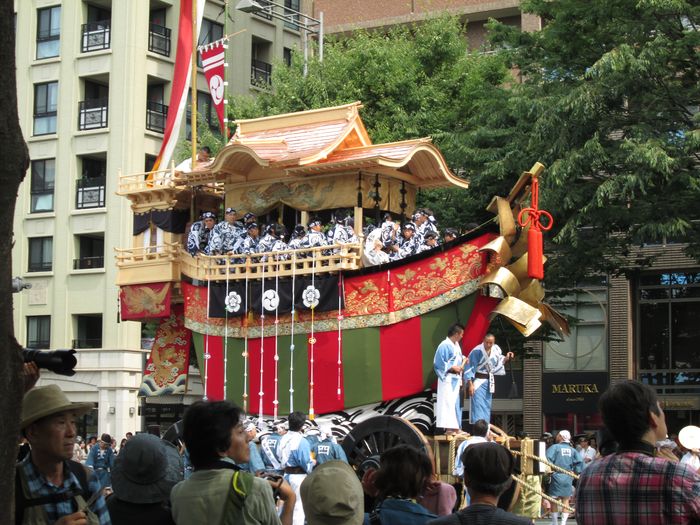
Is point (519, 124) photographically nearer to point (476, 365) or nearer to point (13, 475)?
point (476, 365)

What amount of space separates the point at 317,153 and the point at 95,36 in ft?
74.1

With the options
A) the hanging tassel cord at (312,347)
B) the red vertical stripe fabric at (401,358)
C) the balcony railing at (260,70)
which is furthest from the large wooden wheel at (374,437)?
the balcony railing at (260,70)

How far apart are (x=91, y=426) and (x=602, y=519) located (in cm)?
3377

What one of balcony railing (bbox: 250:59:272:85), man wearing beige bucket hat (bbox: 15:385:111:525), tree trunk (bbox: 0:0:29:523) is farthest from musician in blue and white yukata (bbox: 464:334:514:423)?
balcony railing (bbox: 250:59:272:85)

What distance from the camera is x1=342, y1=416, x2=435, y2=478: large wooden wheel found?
15.5 m

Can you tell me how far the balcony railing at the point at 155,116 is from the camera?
124 ft

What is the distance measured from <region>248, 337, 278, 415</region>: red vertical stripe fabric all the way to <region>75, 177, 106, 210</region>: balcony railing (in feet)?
67.3

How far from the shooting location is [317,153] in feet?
56.2

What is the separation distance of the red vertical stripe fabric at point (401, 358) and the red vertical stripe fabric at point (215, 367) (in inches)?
118

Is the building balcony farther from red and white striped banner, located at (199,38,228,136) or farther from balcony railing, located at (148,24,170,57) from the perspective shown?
balcony railing, located at (148,24,170,57)

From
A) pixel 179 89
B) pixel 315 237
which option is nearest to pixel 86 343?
pixel 179 89

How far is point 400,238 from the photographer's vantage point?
1770 cm

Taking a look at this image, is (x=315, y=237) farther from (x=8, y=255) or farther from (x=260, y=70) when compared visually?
(x=260, y=70)

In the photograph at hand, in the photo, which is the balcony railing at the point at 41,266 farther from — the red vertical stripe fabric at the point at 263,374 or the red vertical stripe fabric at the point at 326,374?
the red vertical stripe fabric at the point at 326,374
